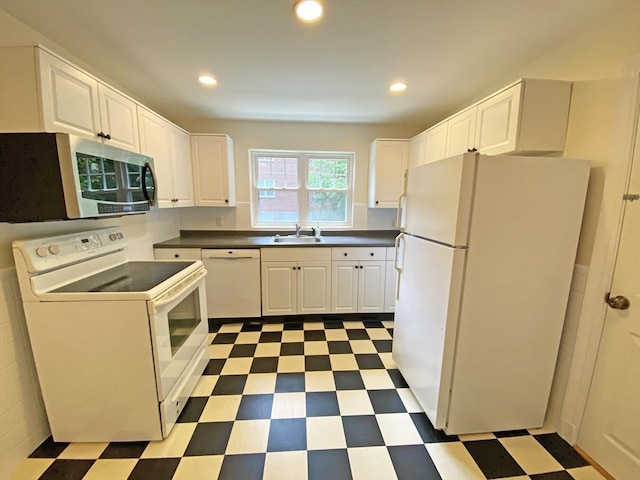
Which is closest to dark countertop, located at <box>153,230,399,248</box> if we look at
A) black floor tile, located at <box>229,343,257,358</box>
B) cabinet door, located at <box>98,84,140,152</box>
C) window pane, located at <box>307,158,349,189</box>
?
window pane, located at <box>307,158,349,189</box>

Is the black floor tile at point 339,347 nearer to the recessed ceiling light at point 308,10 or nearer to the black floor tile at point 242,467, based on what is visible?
the black floor tile at point 242,467

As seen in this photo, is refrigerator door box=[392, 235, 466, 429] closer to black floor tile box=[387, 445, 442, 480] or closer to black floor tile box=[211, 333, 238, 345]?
black floor tile box=[387, 445, 442, 480]

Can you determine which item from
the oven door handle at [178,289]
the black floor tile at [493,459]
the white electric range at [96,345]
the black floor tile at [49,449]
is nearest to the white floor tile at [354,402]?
the black floor tile at [493,459]

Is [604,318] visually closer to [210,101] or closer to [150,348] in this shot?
[150,348]

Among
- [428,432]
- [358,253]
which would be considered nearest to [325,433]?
[428,432]

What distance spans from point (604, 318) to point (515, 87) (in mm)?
1404

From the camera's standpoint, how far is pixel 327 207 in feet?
12.0

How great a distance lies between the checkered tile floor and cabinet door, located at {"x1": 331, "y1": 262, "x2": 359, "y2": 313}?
2.99ft

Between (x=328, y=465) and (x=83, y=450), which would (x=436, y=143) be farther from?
(x=83, y=450)

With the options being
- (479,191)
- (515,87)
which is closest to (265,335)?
(479,191)

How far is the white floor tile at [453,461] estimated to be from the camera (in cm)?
140

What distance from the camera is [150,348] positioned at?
1464 millimetres

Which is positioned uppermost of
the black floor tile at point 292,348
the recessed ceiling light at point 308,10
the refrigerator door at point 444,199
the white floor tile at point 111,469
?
the recessed ceiling light at point 308,10

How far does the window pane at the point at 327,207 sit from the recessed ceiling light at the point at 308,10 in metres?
2.23
